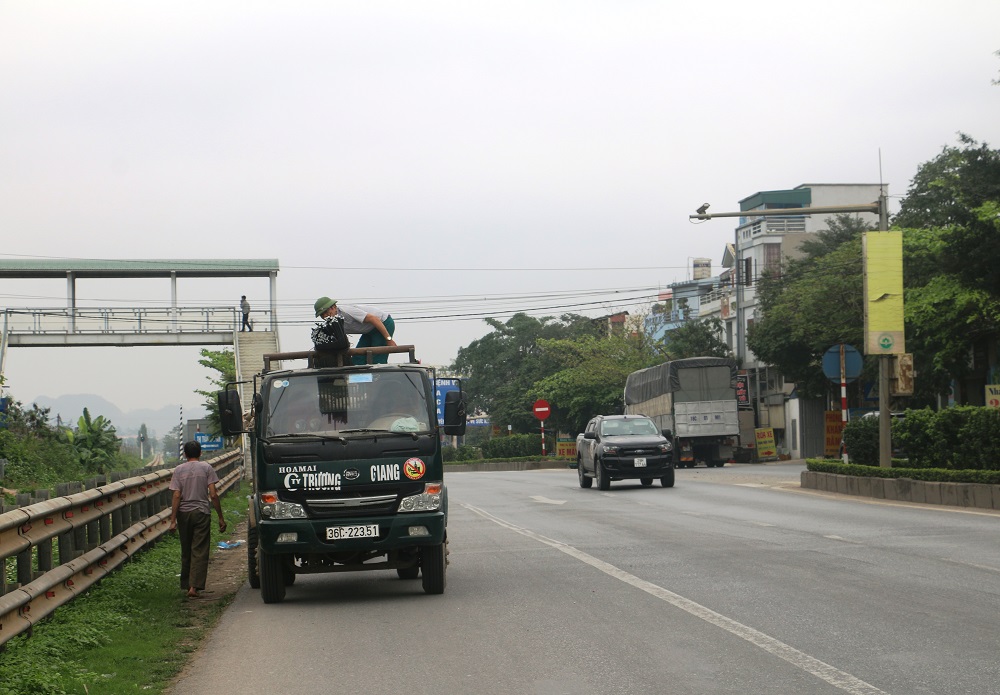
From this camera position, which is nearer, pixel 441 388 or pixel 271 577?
pixel 271 577

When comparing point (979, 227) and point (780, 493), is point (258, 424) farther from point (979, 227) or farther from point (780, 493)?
point (979, 227)

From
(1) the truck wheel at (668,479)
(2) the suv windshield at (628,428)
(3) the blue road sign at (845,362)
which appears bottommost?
(1) the truck wheel at (668,479)

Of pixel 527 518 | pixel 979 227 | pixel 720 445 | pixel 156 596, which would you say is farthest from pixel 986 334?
pixel 156 596

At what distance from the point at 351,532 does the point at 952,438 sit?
54.5ft

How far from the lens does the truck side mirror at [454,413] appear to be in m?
12.1

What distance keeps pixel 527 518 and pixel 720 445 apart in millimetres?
29347

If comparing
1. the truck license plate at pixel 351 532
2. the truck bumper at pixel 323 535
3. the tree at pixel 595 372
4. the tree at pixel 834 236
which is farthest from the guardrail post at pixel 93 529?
the tree at pixel 595 372

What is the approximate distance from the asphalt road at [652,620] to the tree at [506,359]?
248 feet

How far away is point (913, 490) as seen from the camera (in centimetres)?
2380

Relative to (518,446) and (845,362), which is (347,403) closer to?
(845,362)

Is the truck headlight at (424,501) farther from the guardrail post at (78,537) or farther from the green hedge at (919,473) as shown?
the green hedge at (919,473)

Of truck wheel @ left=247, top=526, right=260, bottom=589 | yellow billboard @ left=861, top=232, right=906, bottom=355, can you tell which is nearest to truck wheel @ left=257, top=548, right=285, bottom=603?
truck wheel @ left=247, top=526, right=260, bottom=589

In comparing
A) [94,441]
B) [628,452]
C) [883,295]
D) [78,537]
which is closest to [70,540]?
[78,537]

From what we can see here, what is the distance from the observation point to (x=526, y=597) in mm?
11172
